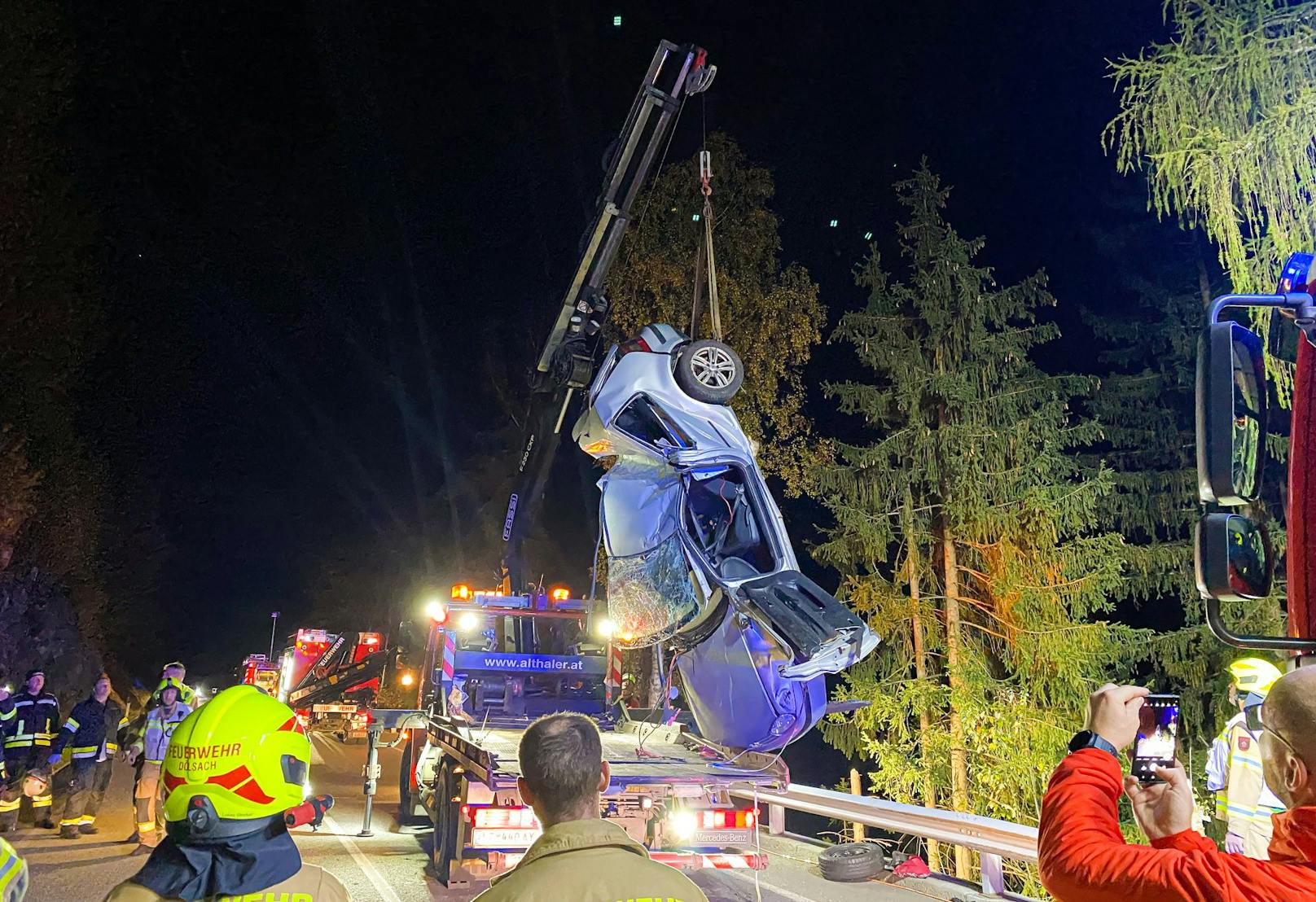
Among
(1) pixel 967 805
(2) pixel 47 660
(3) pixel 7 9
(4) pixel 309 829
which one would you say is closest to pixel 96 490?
(2) pixel 47 660

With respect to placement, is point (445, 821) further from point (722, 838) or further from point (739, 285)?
point (739, 285)

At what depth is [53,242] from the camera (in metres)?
23.9

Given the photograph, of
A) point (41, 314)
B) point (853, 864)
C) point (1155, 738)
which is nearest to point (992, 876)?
point (853, 864)

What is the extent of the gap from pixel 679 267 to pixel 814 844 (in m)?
8.93

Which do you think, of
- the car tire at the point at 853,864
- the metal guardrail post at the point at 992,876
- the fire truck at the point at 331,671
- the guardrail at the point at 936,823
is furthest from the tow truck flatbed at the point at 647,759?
the fire truck at the point at 331,671

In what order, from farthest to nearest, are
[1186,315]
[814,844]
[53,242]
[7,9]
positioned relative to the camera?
1. [53,242]
2. [7,9]
3. [1186,315]
4. [814,844]

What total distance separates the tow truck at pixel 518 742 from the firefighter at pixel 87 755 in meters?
3.71

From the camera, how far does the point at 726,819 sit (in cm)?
734

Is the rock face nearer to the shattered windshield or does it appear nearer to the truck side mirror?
the shattered windshield

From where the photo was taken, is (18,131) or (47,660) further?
(47,660)

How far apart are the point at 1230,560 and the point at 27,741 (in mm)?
13311

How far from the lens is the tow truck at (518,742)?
23.6ft

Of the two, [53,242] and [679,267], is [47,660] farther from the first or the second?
[679,267]

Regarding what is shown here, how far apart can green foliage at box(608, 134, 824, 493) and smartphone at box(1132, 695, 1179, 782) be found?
1267cm
